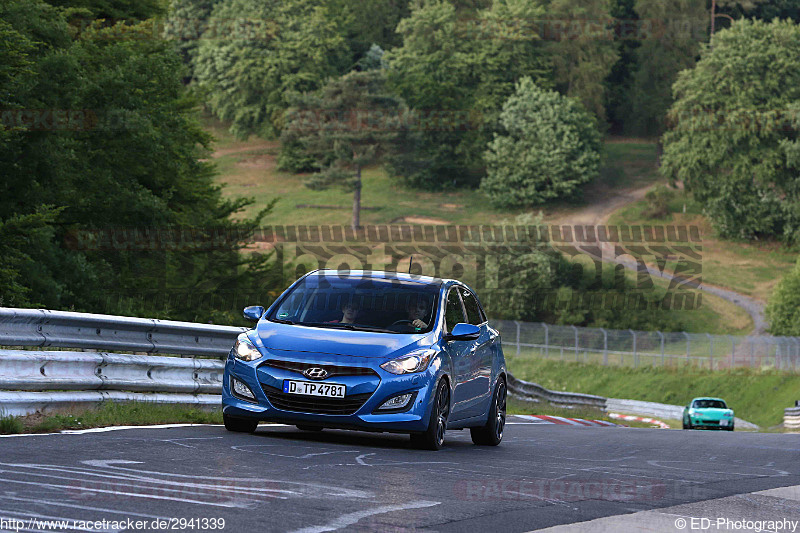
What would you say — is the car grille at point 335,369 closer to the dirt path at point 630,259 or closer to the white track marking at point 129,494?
the white track marking at point 129,494

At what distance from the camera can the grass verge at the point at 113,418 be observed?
10781mm

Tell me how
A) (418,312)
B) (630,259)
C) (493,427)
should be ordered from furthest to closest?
1. (630,259)
2. (493,427)
3. (418,312)

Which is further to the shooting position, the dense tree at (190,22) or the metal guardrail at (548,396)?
the dense tree at (190,22)

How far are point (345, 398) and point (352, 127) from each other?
101m

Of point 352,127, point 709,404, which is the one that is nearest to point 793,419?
point 709,404

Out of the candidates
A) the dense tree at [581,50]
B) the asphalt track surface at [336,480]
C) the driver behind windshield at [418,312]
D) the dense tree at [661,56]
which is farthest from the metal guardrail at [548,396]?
the dense tree at [661,56]

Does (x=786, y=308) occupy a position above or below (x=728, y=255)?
above

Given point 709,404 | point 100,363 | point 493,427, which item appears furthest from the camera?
point 709,404

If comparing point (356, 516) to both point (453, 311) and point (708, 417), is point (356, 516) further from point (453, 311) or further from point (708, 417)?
point (708, 417)

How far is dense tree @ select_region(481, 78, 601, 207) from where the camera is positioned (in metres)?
114

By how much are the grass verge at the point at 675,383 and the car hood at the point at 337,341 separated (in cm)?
4148

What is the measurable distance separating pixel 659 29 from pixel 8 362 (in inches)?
5115

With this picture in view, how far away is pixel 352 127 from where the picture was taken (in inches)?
4380

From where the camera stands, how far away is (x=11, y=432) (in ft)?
34.5
